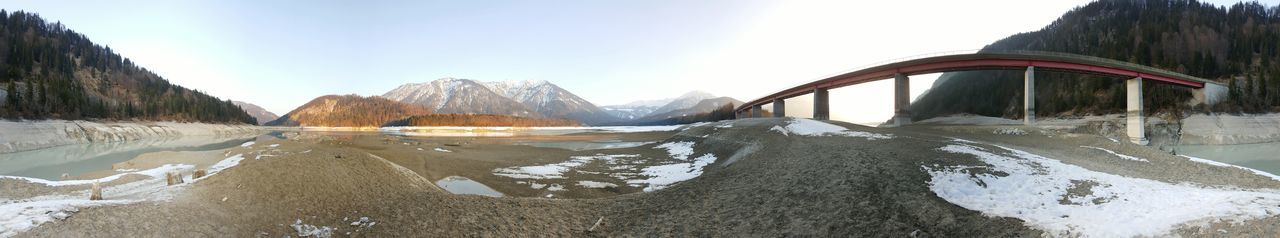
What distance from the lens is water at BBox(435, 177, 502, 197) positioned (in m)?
13.8

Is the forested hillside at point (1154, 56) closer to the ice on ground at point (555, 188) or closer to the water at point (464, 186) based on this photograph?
the ice on ground at point (555, 188)

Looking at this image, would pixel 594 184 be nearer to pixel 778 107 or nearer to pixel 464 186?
pixel 464 186

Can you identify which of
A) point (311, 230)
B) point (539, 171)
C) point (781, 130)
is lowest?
point (539, 171)

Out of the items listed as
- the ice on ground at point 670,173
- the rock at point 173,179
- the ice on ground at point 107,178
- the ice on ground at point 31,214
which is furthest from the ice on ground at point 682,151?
the ice on ground at point 107,178

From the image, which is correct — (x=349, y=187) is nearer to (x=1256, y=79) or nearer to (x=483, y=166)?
(x=483, y=166)

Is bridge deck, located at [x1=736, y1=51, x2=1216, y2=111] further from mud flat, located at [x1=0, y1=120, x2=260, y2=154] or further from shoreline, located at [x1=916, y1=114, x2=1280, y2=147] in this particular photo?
mud flat, located at [x1=0, y1=120, x2=260, y2=154]

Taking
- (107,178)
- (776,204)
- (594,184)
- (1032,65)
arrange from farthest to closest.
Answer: (1032,65)
(594,184)
(107,178)
(776,204)

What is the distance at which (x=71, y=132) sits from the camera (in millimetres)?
46406

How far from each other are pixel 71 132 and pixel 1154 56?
124 metres

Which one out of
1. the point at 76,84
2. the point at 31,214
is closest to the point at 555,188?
the point at 31,214

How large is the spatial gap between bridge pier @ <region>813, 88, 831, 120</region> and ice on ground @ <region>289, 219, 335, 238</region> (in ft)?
166

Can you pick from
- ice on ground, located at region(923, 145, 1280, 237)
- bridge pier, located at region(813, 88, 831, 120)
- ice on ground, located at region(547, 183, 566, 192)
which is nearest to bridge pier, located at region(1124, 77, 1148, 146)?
bridge pier, located at region(813, 88, 831, 120)

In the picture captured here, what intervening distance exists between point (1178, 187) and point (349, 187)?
1790cm

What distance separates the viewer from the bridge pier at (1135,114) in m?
37.0
